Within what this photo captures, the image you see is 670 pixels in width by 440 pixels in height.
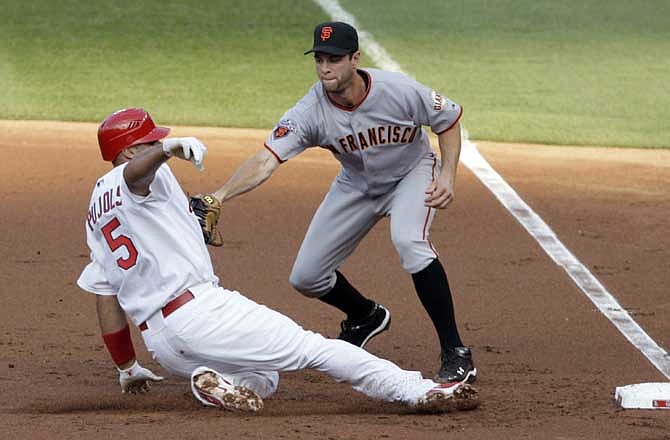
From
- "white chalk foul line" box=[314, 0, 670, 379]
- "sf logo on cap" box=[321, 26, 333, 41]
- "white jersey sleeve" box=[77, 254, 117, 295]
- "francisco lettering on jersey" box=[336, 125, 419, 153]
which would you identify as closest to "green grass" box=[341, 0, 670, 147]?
"white chalk foul line" box=[314, 0, 670, 379]

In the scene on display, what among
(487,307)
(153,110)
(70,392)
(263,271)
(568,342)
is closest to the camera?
(70,392)

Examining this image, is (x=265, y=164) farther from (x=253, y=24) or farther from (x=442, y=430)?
(x=253, y=24)

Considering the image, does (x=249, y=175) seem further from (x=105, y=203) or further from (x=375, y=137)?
(x=105, y=203)

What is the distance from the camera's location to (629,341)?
6.82 meters

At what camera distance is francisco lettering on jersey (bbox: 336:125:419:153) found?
6223 millimetres

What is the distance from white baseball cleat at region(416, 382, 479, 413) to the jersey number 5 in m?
1.33

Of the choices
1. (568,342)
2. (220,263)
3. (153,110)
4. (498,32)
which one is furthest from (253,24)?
(568,342)

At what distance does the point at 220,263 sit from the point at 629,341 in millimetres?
2761

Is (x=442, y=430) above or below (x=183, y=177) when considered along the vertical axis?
above

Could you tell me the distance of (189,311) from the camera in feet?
17.6

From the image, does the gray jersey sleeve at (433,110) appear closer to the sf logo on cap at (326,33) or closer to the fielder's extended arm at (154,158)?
the sf logo on cap at (326,33)

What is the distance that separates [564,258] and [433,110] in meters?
2.62

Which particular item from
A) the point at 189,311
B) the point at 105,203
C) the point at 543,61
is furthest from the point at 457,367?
the point at 543,61

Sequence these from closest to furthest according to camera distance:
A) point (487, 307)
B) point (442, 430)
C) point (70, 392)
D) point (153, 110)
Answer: point (442, 430)
point (70, 392)
point (487, 307)
point (153, 110)
